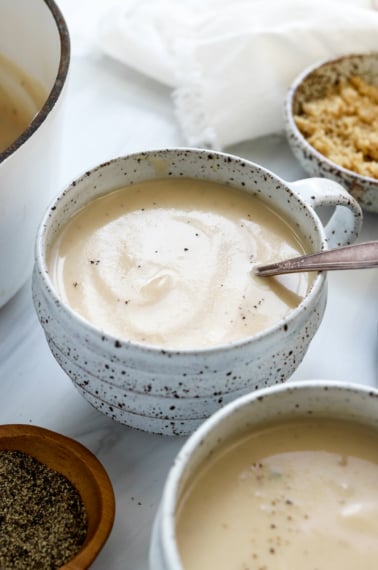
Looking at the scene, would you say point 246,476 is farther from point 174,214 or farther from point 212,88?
point 212,88

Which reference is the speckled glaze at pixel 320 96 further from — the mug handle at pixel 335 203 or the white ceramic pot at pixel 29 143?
the white ceramic pot at pixel 29 143

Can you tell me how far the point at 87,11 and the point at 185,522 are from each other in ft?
3.42

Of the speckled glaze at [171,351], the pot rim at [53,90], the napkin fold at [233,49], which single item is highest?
the pot rim at [53,90]

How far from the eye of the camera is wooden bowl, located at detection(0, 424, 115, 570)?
81cm

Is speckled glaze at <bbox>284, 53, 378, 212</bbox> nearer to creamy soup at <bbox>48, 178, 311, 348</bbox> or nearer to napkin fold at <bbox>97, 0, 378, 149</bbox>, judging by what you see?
napkin fold at <bbox>97, 0, 378, 149</bbox>

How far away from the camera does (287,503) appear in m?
0.70

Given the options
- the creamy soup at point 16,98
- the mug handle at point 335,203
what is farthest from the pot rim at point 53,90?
the mug handle at point 335,203

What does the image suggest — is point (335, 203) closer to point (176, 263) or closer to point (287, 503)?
point (176, 263)

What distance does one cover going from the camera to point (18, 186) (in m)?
0.90

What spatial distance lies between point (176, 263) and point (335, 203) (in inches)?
7.5

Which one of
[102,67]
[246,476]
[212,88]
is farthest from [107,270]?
[102,67]

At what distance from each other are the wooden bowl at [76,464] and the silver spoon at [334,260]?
0.84ft

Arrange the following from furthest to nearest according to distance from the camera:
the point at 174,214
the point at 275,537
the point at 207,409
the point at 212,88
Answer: the point at 212,88 → the point at 174,214 → the point at 207,409 → the point at 275,537

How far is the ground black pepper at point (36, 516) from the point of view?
80 cm
